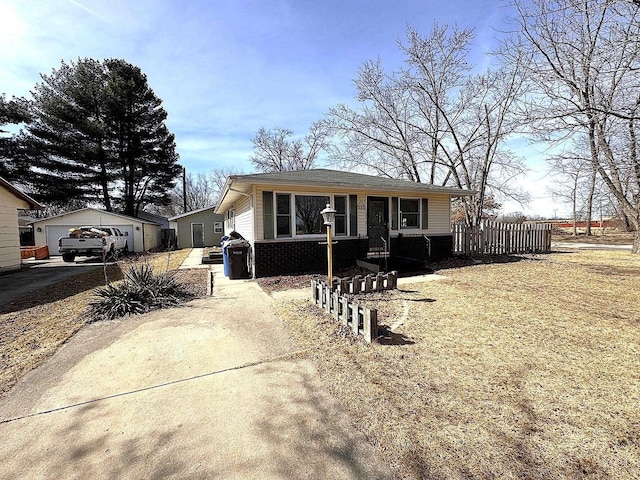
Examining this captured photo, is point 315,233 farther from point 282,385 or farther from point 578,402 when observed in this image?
point 578,402

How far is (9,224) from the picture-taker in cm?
1035

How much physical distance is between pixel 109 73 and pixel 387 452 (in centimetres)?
3302

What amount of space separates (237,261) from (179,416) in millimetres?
6076

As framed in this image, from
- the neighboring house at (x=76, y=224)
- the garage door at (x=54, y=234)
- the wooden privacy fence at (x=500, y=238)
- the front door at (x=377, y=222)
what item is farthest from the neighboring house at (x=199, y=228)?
the wooden privacy fence at (x=500, y=238)

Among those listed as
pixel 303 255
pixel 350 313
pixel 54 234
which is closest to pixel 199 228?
pixel 54 234

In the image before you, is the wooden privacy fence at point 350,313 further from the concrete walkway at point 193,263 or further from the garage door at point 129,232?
the garage door at point 129,232

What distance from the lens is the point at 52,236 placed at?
1828 cm

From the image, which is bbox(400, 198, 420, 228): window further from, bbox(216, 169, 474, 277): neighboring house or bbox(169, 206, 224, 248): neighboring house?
bbox(169, 206, 224, 248): neighboring house

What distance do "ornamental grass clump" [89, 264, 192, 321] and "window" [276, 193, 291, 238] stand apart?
307 cm

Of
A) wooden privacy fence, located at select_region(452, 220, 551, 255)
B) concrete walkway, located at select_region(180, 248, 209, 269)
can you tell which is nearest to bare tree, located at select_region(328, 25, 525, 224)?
wooden privacy fence, located at select_region(452, 220, 551, 255)

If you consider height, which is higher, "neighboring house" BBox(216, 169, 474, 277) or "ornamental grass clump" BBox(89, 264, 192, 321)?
"neighboring house" BBox(216, 169, 474, 277)

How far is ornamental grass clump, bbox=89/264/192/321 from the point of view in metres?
5.06

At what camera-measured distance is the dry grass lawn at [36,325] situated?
3.30 metres

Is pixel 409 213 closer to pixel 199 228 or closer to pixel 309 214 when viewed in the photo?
pixel 309 214
